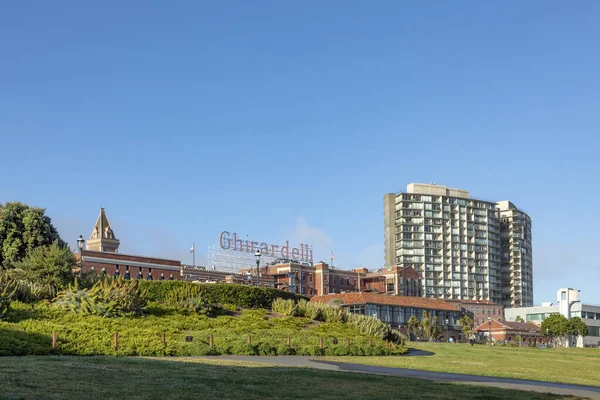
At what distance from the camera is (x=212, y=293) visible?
5644 centimetres

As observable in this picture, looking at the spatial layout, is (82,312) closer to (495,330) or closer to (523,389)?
(523,389)

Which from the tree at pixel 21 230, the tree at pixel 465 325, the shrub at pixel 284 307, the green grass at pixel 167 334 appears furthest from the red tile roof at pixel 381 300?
the green grass at pixel 167 334

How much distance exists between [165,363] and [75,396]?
9498 mm

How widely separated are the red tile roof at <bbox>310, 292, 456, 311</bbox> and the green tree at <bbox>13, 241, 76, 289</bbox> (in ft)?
253

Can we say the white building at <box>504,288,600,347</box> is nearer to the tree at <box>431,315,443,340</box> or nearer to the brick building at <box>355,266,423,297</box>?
the brick building at <box>355,266,423,297</box>

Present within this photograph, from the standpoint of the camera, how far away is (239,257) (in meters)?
185

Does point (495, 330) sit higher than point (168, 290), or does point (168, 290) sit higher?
point (168, 290)

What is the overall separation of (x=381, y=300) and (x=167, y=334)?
319 ft

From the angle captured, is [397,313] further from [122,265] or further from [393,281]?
[393,281]

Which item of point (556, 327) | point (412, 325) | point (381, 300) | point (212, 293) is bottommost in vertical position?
point (556, 327)

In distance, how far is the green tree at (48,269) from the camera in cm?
4834

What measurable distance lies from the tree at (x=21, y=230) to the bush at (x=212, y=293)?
8845mm

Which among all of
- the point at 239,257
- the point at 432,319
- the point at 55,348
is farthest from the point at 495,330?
the point at 55,348

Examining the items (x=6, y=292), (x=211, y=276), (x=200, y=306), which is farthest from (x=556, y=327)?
(x=6, y=292)
